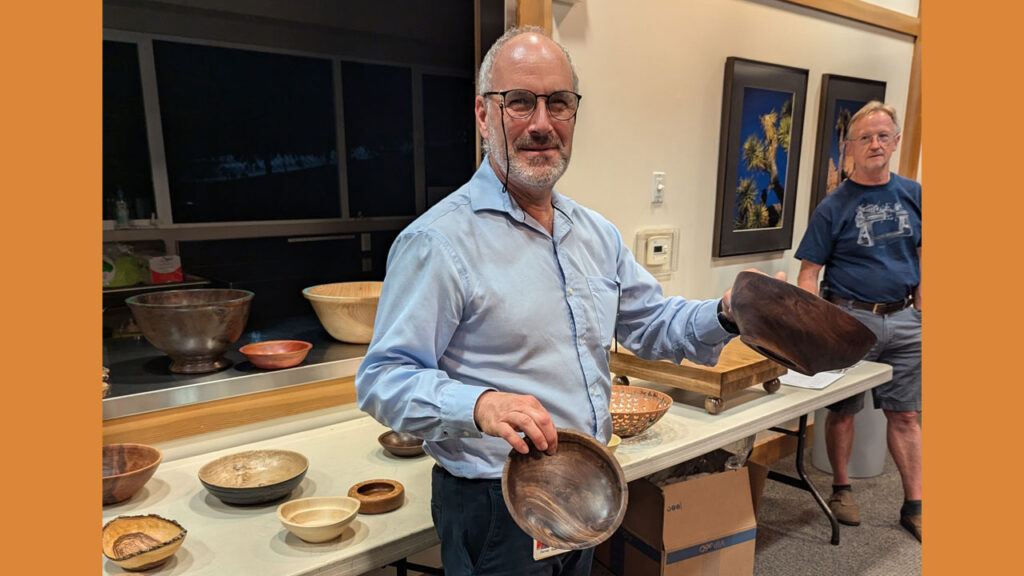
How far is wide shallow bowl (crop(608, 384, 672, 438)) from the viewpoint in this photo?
5.74ft

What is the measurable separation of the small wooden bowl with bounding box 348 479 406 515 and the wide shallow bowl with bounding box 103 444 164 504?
1.53ft

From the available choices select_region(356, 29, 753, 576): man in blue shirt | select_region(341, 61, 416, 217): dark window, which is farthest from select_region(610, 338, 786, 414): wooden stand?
select_region(341, 61, 416, 217): dark window

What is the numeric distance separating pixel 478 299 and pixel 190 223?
2.33 m

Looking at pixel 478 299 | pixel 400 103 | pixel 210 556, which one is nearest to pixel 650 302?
pixel 478 299

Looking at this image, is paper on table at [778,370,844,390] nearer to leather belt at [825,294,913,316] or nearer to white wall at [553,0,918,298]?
leather belt at [825,294,913,316]

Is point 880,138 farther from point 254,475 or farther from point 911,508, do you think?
point 254,475

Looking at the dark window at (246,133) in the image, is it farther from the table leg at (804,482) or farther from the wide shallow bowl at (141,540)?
the table leg at (804,482)

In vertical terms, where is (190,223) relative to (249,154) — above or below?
below

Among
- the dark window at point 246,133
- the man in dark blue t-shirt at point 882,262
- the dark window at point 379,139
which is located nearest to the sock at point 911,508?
the man in dark blue t-shirt at point 882,262

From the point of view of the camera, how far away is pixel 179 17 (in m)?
2.80

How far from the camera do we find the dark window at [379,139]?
335 centimetres

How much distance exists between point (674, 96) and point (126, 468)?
2.29 m

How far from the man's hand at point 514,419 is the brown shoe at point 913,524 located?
2525 mm

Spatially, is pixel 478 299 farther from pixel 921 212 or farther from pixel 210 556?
pixel 921 212
